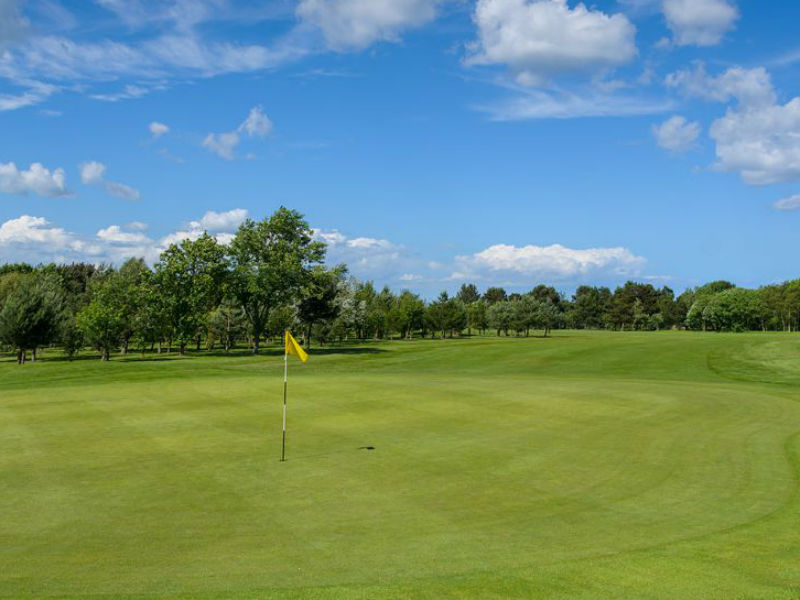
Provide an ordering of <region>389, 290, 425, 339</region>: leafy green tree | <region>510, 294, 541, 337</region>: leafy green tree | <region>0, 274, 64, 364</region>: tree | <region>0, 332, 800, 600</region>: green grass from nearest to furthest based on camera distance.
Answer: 1. <region>0, 332, 800, 600</region>: green grass
2. <region>0, 274, 64, 364</region>: tree
3. <region>389, 290, 425, 339</region>: leafy green tree
4. <region>510, 294, 541, 337</region>: leafy green tree

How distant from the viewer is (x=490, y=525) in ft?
43.3

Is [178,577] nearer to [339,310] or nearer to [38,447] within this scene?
→ [38,447]

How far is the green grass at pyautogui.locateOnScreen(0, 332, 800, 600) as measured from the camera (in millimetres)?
10289

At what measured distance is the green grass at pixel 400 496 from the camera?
33.8ft

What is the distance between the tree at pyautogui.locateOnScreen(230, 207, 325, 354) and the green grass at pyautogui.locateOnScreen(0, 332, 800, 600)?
150 feet

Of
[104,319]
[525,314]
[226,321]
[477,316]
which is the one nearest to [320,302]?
[226,321]

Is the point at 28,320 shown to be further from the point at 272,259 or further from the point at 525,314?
the point at 525,314

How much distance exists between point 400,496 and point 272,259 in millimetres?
66651

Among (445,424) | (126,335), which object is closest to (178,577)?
(445,424)

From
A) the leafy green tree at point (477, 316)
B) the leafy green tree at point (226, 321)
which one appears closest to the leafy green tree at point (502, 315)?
the leafy green tree at point (477, 316)

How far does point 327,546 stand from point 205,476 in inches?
248

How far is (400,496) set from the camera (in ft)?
49.4

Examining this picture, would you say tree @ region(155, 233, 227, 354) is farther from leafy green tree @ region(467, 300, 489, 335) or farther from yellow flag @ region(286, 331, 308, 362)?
leafy green tree @ region(467, 300, 489, 335)

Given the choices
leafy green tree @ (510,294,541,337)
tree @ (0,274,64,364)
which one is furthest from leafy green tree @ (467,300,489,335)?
tree @ (0,274,64,364)
